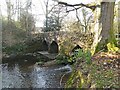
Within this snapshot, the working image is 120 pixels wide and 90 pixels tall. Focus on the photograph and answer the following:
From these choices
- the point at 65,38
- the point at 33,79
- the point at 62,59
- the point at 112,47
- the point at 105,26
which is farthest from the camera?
the point at 65,38

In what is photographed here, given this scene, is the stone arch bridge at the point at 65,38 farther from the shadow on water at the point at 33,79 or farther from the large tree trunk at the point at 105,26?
the large tree trunk at the point at 105,26

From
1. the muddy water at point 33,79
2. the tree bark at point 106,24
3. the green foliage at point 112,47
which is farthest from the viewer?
the muddy water at point 33,79

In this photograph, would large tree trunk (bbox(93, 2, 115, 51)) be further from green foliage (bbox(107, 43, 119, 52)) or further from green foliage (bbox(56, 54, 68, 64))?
green foliage (bbox(56, 54, 68, 64))

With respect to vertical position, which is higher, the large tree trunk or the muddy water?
the large tree trunk

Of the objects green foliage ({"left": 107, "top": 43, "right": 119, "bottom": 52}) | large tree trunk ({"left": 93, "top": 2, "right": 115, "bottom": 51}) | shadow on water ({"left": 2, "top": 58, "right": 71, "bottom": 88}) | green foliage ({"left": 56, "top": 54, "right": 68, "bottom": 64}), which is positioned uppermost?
large tree trunk ({"left": 93, "top": 2, "right": 115, "bottom": 51})

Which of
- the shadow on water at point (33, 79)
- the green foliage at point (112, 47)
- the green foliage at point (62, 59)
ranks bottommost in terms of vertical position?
the shadow on water at point (33, 79)

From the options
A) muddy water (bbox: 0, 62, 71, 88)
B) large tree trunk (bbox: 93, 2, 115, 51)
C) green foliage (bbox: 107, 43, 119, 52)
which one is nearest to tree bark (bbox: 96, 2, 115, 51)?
large tree trunk (bbox: 93, 2, 115, 51)

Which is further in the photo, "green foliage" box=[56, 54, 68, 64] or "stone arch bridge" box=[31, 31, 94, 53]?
"stone arch bridge" box=[31, 31, 94, 53]

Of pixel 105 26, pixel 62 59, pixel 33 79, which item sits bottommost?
pixel 33 79

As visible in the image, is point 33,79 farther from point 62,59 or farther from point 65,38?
point 65,38

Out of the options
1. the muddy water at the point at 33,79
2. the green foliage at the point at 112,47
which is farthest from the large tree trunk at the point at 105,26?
the muddy water at the point at 33,79

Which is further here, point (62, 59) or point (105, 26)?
point (62, 59)

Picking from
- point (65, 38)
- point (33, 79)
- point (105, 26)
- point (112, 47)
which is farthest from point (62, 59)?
point (112, 47)

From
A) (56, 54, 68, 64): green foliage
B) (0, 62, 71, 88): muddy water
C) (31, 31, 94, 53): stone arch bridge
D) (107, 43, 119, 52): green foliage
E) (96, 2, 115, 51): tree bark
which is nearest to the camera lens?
(107, 43, 119, 52): green foliage
